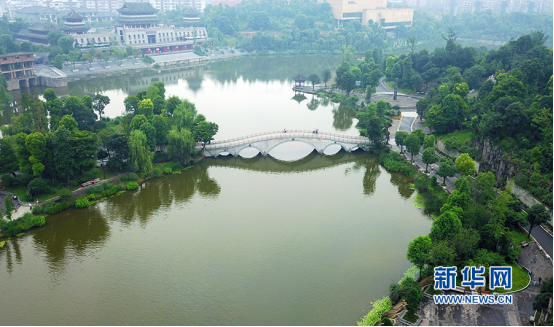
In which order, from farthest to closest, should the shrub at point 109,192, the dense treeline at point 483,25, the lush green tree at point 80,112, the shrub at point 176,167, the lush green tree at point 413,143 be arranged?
the dense treeline at point 483,25 → the lush green tree at point 80,112 → the shrub at point 176,167 → the lush green tree at point 413,143 → the shrub at point 109,192

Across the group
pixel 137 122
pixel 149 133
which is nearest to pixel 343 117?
pixel 149 133

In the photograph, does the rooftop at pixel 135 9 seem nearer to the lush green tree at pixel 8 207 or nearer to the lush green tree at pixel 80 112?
the lush green tree at pixel 80 112

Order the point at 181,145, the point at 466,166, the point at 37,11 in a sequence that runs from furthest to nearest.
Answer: the point at 37,11 < the point at 181,145 < the point at 466,166

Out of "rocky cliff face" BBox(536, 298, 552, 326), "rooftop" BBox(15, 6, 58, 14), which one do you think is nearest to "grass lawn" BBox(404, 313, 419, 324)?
"rocky cliff face" BBox(536, 298, 552, 326)

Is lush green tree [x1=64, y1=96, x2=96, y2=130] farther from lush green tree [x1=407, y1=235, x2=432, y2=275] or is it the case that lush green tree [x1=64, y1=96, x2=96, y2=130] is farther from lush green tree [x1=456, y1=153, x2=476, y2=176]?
lush green tree [x1=456, y1=153, x2=476, y2=176]

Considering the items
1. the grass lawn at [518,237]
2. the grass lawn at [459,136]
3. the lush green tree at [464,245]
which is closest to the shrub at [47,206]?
the lush green tree at [464,245]

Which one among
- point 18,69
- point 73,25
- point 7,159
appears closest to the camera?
point 7,159

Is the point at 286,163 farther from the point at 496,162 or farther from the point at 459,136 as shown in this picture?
the point at 496,162
